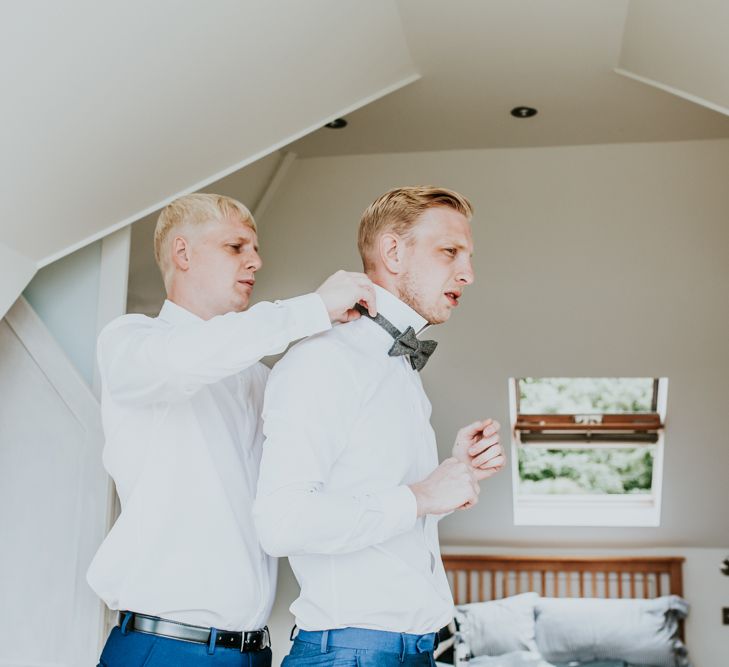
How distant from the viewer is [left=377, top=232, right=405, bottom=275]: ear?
155 cm

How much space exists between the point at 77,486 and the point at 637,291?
2966 mm

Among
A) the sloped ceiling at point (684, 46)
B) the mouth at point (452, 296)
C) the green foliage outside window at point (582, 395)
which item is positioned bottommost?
the mouth at point (452, 296)

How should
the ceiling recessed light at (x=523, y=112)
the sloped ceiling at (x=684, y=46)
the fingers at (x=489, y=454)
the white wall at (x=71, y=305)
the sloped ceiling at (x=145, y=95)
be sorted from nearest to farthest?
the fingers at (x=489, y=454)
the sloped ceiling at (x=145, y=95)
the sloped ceiling at (x=684, y=46)
the white wall at (x=71, y=305)
the ceiling recessed light at (x=523, y=112)

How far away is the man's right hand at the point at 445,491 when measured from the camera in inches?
51.2

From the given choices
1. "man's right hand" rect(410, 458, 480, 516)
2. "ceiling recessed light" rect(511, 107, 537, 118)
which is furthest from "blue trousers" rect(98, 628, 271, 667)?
"ceiling recessed light" rect(511, 107, 537, 118)

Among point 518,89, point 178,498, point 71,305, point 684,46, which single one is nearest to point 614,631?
point 518,89

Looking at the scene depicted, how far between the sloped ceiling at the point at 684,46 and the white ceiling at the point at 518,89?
0.01 meters

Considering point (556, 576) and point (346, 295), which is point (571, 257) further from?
point (346, 295)

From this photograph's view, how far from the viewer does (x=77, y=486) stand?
2211 millimetres

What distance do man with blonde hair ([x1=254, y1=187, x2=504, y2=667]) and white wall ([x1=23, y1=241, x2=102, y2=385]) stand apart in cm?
Answer: 105

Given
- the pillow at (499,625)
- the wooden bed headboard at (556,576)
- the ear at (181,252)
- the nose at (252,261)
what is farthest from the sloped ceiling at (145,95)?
the wooden bed headboard at (556,576)

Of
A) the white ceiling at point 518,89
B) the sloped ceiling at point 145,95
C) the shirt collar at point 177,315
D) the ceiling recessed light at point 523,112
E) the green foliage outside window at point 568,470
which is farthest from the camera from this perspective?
the green foliage outside window at point 568,470

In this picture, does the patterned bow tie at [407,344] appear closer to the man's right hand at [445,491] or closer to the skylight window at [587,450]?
the man's right hand at [445,491]

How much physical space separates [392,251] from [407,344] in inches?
7.1
